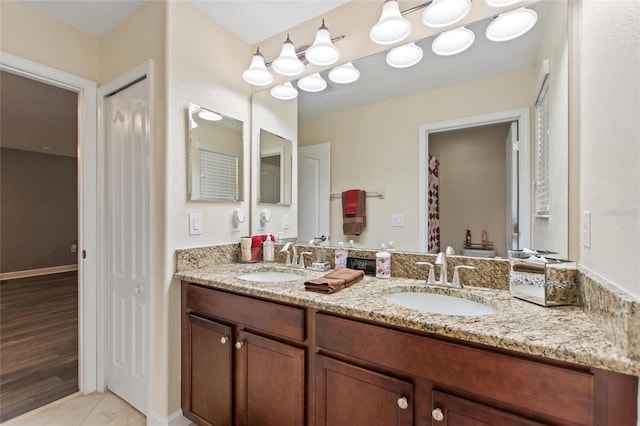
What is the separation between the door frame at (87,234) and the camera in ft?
6.41

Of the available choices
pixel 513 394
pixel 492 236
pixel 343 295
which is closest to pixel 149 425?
pixel 343 295

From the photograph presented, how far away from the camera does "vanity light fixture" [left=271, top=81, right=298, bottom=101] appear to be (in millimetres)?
1949

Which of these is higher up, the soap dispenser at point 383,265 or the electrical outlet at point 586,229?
the electrical outlet at point 586,229

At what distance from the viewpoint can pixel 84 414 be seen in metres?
1.78

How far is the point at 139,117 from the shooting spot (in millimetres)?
1758

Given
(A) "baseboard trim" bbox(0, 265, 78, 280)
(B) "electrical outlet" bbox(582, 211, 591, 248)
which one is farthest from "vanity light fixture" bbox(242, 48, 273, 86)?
(A) "baseboard trim" bbox(0, 265, 78, 280)

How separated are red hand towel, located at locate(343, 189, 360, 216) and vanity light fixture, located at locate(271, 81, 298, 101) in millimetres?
765

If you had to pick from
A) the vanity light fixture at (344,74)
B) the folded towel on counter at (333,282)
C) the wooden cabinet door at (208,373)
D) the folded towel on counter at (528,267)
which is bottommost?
the wooden cabinet door at (208,373)

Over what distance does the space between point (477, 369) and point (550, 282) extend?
446 mm

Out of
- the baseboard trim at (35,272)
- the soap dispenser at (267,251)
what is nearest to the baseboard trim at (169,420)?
the soap dispenser at (267,251)

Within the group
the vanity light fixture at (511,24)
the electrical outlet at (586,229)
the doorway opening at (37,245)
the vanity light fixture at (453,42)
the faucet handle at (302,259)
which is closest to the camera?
the electrical outlet at (586,229)

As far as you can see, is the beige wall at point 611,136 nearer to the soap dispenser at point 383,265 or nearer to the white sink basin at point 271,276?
the soap dispenser at point 383,265

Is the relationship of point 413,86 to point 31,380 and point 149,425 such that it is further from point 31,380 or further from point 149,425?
point 31,380

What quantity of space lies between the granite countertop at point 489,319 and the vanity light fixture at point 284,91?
4.08 feet
